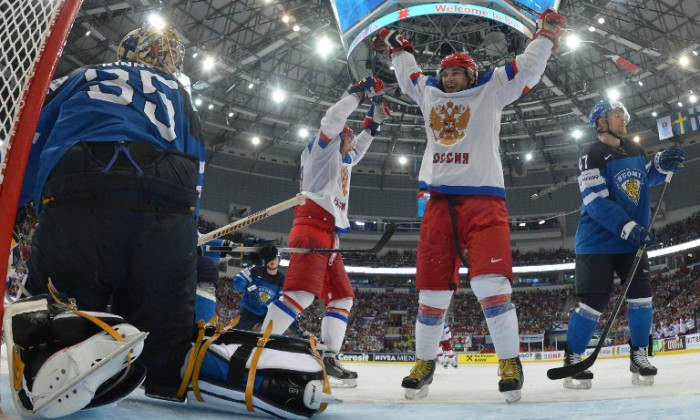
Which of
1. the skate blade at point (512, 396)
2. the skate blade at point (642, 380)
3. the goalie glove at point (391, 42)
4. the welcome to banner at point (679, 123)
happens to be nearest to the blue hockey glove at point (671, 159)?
the skate blade at point (642, 380)

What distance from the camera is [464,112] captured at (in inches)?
121


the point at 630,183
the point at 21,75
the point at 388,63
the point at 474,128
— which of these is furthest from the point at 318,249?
the point at 388,63

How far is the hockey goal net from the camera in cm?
118

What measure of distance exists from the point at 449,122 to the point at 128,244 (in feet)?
6.49

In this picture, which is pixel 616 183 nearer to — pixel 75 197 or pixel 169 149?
pixel 169 149

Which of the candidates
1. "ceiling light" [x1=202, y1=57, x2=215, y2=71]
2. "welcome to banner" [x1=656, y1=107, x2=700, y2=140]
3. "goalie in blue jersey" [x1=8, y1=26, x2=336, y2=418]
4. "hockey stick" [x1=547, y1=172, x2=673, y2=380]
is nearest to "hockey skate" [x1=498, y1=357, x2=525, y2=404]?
"hockey stick" [x1=547, y1=172, x2=673, y2=380]

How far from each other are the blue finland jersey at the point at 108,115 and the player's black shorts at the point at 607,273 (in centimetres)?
275

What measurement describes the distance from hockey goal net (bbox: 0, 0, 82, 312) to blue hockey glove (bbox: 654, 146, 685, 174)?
146 inches

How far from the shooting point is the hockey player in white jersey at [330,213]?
410 cm

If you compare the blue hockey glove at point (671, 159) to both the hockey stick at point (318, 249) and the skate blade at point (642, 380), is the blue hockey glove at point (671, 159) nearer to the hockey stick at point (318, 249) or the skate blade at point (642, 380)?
the skate blade at point (642, 380)

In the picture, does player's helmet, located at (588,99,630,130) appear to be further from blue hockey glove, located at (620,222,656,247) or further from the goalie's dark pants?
the goalie's dark pants

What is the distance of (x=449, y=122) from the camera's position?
312 cm

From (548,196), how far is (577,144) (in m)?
4.40

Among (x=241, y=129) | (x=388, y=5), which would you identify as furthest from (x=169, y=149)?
(x=241, y=129)
